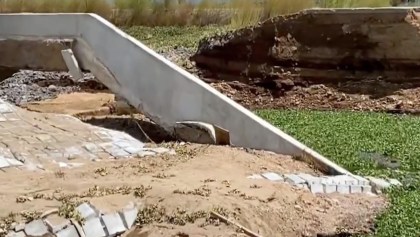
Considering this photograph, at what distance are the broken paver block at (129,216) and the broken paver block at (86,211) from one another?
0.23 metres

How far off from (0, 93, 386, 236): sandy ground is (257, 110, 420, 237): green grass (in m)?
0.26

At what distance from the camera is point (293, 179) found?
7.89 meters

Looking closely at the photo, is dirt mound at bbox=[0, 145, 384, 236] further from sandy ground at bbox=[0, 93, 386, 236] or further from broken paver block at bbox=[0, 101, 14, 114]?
broken paver block at bbox=[0, 101, 14, 114]

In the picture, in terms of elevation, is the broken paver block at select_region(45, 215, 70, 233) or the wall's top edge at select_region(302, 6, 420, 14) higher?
the wall's top edge at select_region(302, 6, 420, 14)

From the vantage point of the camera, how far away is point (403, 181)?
8.27 metres

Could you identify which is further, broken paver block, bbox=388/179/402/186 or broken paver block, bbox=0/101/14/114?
broken paver block, bbox=0/101/14/114

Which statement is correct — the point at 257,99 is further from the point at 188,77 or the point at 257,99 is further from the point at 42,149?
the point at 42,149

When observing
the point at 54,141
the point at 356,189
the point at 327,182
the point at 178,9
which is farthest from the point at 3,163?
the point at 178,9

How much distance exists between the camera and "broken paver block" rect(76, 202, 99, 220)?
613 cm

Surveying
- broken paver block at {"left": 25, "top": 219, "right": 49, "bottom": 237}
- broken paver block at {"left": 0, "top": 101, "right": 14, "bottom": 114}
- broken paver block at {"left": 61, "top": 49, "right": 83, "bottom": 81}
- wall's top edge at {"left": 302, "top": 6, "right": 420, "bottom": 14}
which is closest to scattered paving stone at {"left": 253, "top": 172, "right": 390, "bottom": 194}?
broken paver block at {"left": 25, "top": 219, "right": 49, "bottom": 237}

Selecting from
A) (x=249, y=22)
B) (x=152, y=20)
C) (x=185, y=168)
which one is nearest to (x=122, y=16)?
(x=152, y=20)

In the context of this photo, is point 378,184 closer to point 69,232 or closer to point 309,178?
point 309,178

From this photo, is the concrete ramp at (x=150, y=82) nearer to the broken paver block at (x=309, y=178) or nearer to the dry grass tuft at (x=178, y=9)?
the broken paver block at (x=309, y=178)

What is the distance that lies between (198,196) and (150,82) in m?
4.14
